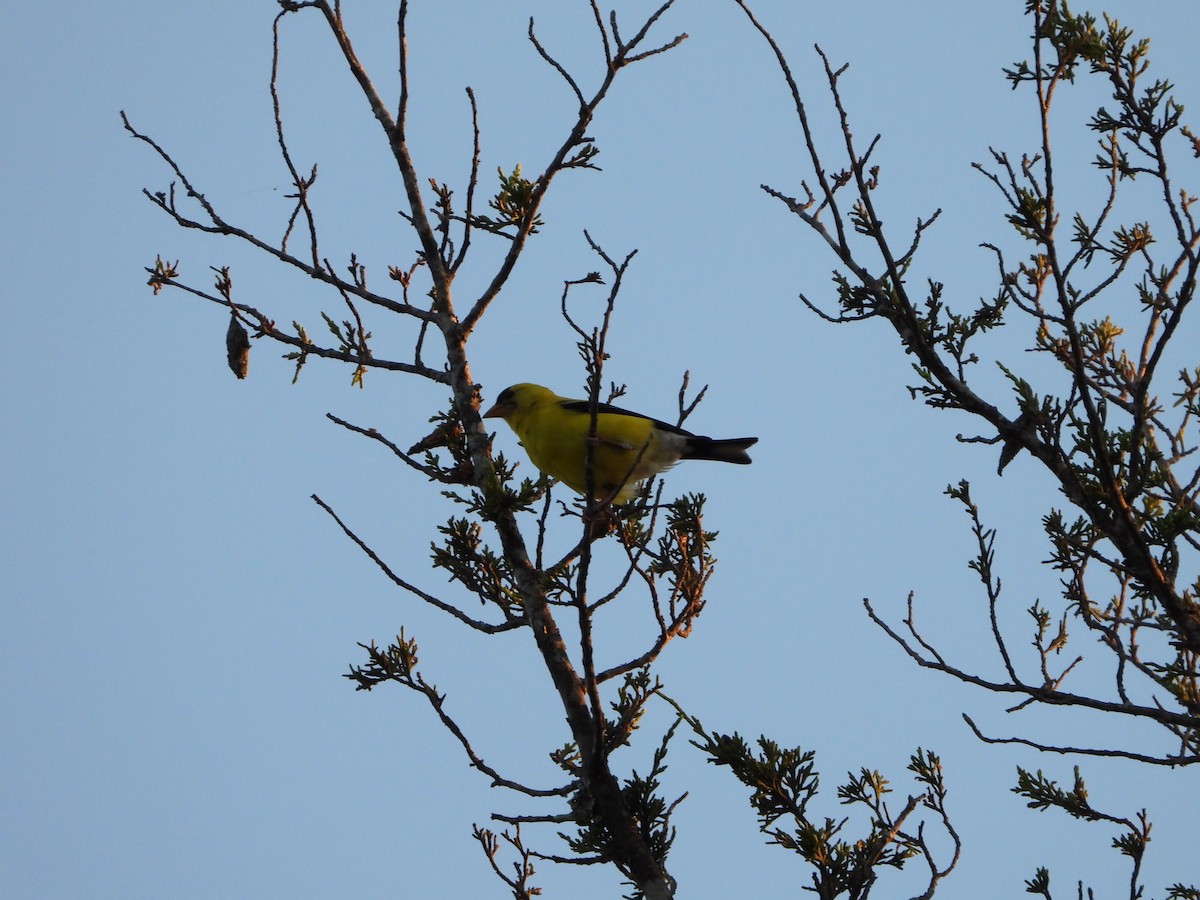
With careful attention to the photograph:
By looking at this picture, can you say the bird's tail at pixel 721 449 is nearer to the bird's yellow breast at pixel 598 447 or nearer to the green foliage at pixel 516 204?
the bird's yellow breast at pixel 598 447

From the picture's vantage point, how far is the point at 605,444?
19.9 feet

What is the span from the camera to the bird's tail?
6.66 metres

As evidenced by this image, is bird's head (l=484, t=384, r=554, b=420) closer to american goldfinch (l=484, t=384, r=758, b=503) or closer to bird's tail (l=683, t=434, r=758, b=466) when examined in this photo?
american goldfinch (l=484, t=384, r=758, b=503)

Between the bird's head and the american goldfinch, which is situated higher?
Answer: the bird's head

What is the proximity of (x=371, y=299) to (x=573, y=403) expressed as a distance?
75.6 inches

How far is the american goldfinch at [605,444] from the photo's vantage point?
6176mm

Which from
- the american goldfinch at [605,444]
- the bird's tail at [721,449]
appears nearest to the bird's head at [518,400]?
the american goldfinch at [605,444]

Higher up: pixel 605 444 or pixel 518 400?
pixel 518 400

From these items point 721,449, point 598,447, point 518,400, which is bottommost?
point 598,447

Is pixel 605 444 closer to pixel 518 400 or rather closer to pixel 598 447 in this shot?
pixel 598 447

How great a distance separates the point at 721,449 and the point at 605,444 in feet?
3.07

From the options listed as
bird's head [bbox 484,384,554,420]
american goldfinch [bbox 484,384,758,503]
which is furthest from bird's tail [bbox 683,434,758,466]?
bird's head [bbox 484,384,554,420]

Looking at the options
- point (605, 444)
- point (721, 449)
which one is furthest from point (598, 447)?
point (721, 449)

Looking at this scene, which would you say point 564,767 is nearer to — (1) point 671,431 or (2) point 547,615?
(2) point 547,615
